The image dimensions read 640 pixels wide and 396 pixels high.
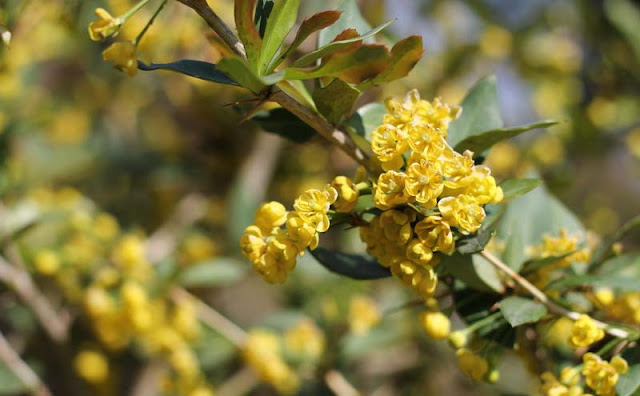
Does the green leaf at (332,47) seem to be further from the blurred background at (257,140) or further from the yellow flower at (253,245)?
the blurred background at (257,140)

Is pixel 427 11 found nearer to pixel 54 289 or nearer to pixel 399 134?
pixel 54 289

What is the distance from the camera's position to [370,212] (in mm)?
664

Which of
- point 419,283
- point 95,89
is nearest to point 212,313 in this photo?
point 419,283

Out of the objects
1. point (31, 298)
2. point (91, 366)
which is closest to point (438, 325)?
point (31, 298)

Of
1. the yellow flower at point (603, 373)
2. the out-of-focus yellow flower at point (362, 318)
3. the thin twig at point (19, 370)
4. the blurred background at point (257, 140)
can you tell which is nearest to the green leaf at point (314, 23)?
the yellow flower at point (603, 373)

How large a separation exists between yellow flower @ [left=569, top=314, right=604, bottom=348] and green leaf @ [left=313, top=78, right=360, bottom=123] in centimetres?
35

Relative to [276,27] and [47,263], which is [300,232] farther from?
[47,263]

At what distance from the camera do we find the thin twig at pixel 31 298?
1.35m

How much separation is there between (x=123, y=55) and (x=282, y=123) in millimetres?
207

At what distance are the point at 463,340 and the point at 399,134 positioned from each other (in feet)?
0.95

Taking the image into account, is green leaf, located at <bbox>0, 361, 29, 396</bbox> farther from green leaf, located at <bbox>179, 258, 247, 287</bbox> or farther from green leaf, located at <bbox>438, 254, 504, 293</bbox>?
green leaf, located at <bbox>438, 254, 504, 293</bbox>

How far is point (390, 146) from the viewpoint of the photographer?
2.06 feet

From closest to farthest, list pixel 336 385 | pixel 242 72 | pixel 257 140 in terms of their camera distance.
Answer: pixel 242 72, pixel 336 385, pixel 257 140

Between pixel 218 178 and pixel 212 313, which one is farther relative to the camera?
pixel 218 178
